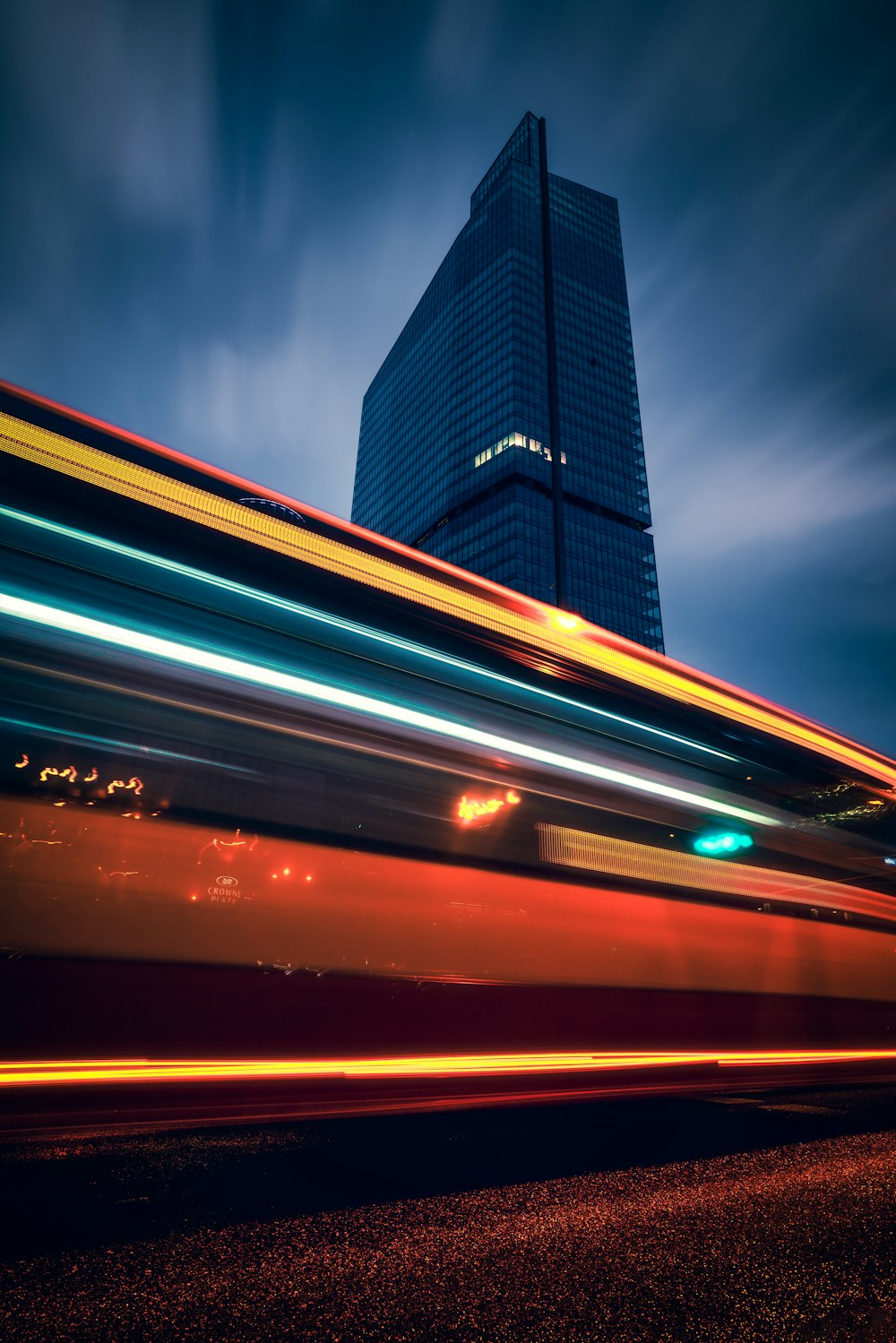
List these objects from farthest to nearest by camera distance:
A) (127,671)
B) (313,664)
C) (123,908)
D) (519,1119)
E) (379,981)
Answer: (519,1119) < (313,664) < (379,981) < (127,671) < (123,908)

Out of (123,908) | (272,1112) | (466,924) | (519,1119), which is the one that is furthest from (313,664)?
(519,1119)

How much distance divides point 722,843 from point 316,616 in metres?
2.90

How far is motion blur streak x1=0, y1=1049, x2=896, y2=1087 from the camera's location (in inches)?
74.0

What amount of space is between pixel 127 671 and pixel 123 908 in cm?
84

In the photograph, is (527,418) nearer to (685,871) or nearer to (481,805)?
(685,871)

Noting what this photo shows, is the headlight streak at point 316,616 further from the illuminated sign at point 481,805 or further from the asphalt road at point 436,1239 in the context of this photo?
the asphalt road at point 436,1239

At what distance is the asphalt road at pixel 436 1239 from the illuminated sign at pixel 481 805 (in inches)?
52.9

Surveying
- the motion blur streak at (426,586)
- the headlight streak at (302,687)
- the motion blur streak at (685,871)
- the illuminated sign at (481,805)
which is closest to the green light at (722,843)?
the motion blur streak at (685,871)

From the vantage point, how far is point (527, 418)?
251 ft

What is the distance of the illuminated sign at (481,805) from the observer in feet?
9.27

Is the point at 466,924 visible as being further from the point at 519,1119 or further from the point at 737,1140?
the point at 737,1140

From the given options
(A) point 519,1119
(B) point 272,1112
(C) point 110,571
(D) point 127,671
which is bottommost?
(A) point 519,1119

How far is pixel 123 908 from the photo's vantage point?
204cm

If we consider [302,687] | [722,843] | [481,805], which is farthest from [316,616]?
[722,843]
